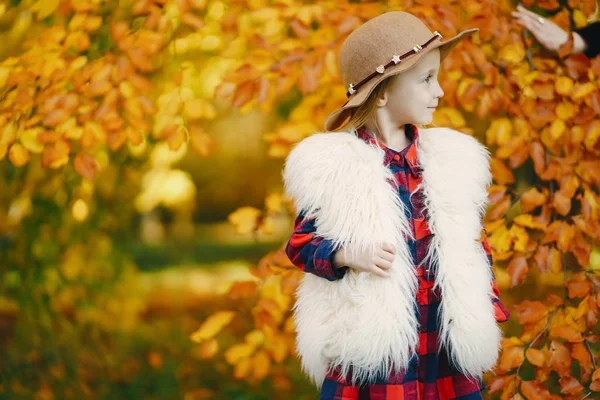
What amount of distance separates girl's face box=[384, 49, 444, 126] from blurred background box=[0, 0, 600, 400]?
692 millimetres

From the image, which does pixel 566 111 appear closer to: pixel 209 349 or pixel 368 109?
pixel 368 109

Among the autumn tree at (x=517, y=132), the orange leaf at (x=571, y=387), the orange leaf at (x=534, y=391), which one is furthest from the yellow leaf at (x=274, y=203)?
the orange leaf at (x=571, y=387)

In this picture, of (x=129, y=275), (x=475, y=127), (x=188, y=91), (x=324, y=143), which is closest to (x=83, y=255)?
(x=129, y=275)

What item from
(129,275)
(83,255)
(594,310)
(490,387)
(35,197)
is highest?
(594,310)

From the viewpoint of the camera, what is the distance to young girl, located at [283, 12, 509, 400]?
154 centimetres

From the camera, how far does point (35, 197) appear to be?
3482mm

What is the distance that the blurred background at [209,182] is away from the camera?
2266 millimetres

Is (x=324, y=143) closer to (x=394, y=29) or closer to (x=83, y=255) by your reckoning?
(x=394, y=29)

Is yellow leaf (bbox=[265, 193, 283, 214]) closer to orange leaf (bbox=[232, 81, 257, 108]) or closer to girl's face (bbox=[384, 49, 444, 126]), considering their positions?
orange leaf (bbox=[232, 81, 257, 108])

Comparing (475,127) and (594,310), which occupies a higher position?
(594,310)

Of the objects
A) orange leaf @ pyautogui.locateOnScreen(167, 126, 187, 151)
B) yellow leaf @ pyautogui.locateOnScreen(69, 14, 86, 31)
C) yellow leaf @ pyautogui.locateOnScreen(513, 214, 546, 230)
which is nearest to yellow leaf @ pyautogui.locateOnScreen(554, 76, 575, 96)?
Answer: yellow leaf @ pyautogui.locateOnScreen(513, 214, 546, 230)

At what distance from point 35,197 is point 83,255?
0.51 meters

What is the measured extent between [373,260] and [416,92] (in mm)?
435

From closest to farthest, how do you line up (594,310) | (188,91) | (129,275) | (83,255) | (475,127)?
(594,310) → (188,91) → (475,127) → (83,255) → (129,275)
